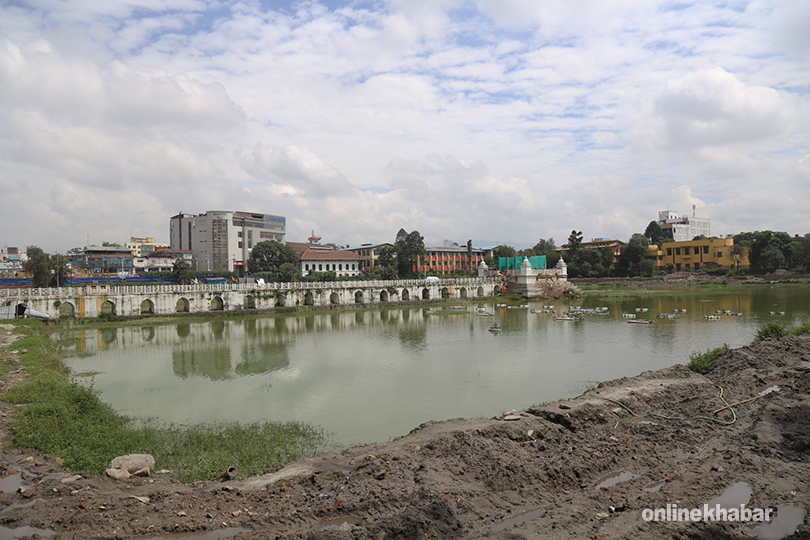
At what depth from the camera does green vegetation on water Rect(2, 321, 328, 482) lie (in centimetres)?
1098

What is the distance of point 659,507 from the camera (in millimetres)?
7375

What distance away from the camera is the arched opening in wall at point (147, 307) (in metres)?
45.0

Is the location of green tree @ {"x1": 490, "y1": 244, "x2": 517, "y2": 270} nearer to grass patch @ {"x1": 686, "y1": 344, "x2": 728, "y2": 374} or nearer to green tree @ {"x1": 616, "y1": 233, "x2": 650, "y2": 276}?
green tree @ {"x1": 616, "y1": 233, "x2": 650, "y2": 276}

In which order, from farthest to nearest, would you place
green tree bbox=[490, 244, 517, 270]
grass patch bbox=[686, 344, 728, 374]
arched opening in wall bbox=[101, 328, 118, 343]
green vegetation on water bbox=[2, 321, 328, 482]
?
green tree bbox=[490, 244, 517, 270] → arched opening in wall bbox=[101, 328, 118, 343] → grass patch bbox=[686, 344, 728, 374] → green vegetation on water bbox=[2, 321, 328, 482]

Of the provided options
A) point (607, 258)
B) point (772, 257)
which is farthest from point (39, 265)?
point (772, 257)

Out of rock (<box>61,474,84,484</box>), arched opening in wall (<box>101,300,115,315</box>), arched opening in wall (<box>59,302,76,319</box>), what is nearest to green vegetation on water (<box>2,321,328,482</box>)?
rock (<box>61,474,84,484</box>)

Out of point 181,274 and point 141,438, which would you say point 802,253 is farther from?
point 181,274

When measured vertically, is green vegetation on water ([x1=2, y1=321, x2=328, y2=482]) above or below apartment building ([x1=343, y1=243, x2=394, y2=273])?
below

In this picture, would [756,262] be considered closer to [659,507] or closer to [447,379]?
[447,379]

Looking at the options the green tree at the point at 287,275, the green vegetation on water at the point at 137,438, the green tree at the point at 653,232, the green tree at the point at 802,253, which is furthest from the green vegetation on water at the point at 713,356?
the green tree at the point at 653,232

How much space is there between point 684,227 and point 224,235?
351 feet

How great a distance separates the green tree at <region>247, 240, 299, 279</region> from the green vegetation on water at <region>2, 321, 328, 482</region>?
62.4 meters

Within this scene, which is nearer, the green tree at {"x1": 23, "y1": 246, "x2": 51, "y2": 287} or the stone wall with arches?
the stone wall with arches

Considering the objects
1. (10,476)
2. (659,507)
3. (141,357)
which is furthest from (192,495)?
(141,357)
